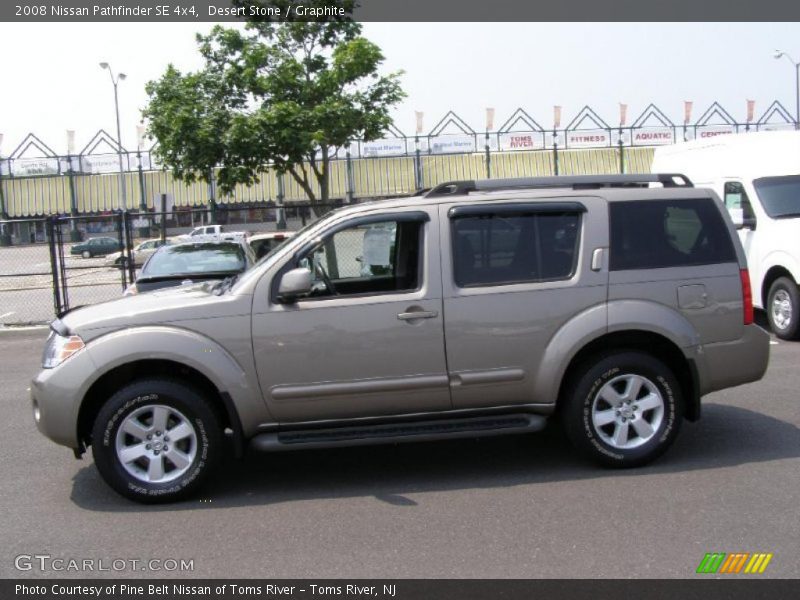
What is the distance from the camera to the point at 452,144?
1859 inches

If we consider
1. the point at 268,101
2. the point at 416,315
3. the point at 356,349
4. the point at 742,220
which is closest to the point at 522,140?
the point at 268,101

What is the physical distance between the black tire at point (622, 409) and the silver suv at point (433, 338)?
1 cm

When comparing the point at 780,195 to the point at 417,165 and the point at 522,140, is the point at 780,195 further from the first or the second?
the point at 522,140

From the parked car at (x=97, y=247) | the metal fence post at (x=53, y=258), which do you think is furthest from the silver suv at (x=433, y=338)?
the parked car at (x=97, y=247)

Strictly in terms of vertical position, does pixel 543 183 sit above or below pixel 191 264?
above

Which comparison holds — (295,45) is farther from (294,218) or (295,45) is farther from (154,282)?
(294,218)

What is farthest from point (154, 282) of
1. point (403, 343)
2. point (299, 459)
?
point (403, 343)

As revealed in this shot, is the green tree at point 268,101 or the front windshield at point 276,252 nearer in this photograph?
the front windshield at point 276,252

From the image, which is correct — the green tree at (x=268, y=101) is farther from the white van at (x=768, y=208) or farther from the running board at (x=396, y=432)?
the running board at (x=396, y=432)

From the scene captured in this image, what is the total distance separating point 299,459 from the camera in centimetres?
612

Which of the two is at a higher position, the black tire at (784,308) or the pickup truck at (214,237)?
the pickup truck at (214,237)

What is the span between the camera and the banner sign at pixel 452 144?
4678 cm

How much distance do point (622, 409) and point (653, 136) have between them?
49146mm

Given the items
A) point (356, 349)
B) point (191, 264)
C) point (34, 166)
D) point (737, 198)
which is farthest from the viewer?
point (34, 166)
